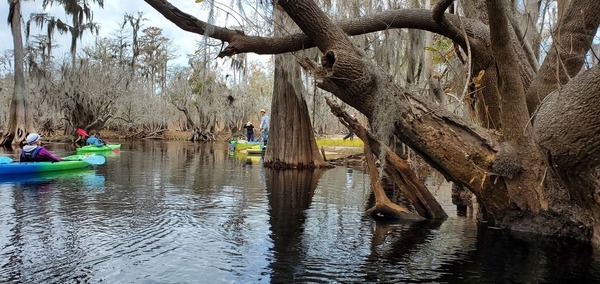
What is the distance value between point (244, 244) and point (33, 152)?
353 inches

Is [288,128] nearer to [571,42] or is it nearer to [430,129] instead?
[430,129]

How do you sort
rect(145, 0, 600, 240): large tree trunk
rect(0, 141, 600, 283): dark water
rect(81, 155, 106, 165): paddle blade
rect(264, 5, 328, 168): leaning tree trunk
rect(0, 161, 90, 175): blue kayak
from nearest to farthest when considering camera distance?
1. rect(0, 141, 600, 283): dark water
2. rect(145, 0, 600, 240): large tree trunk
3. rect(0, 161, 90, 175): blue kayak
4. rect(81, 155, 106, 165): paddle blade
5. rect(264, 5, 328, 168): leaning tree trunk

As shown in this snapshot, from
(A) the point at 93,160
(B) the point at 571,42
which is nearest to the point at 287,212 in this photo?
(B) the point at 571,42

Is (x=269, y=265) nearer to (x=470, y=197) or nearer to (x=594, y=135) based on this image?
(x=594, y=135)

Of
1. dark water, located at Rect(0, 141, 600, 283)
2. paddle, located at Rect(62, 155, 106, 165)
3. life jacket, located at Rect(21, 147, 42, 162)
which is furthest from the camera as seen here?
paddle, located at Rect(62, 155, 106, 165)

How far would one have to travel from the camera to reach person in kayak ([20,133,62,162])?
40.7 feet

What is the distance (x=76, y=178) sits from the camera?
1225cm

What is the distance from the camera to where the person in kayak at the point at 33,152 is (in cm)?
1240

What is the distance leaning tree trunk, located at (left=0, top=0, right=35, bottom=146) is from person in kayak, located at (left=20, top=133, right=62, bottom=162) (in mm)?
14439

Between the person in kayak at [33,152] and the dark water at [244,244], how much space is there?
2580mm

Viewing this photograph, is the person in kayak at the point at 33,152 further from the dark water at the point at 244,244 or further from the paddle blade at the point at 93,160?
the dark water at the point at 244,244

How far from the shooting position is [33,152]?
12422 millimetres

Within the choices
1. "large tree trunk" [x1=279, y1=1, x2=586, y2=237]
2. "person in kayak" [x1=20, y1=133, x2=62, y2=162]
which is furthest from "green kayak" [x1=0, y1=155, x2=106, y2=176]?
"large tree trunk" [x1=279, y1=1, x2=586, y2=237]

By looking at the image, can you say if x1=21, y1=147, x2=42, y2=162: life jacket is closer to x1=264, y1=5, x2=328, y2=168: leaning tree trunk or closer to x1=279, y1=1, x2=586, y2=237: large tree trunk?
x1=264, y1=5, x2=328, y2=168: leaning tree trunk
